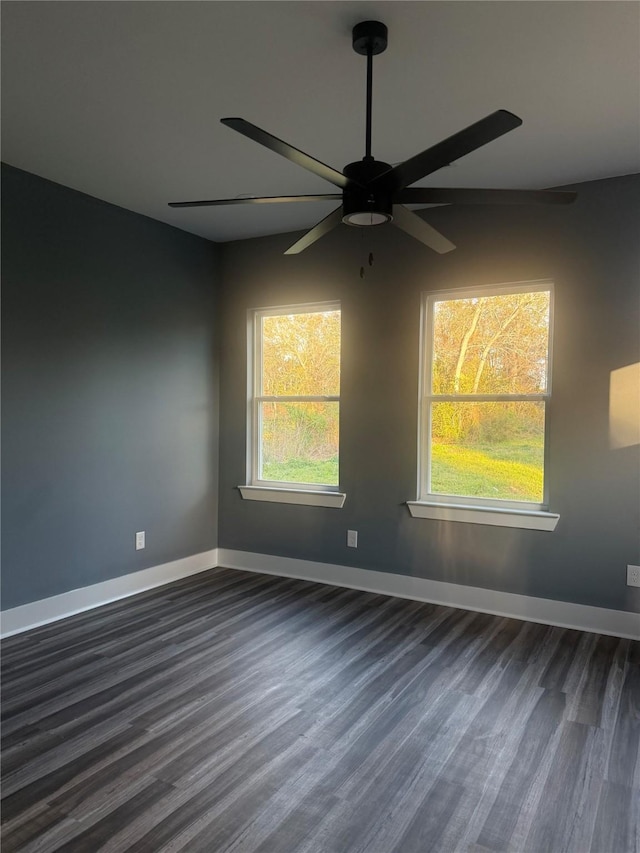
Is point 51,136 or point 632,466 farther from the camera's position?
point 632,466

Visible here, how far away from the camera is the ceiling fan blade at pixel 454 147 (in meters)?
1.63

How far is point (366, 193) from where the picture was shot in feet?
6.71

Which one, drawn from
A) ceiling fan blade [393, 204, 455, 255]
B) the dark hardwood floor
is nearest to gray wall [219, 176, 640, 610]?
the dark hardwood floor

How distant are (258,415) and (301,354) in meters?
0.64

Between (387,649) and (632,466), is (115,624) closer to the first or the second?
(387,649)

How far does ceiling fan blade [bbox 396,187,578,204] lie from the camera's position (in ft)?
6.70

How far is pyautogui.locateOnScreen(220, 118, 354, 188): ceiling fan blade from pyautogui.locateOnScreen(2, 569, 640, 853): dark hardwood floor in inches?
82.3

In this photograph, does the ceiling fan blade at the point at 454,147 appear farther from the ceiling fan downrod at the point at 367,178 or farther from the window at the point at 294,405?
the window at the point at 294,405

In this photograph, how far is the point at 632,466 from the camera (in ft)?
11.3

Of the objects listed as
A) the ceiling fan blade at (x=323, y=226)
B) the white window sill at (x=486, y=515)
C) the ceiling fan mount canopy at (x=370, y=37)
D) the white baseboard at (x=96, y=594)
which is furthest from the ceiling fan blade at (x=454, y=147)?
the white baseboard at (x=96, y=594)

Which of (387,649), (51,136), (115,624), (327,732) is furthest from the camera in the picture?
(115,624)

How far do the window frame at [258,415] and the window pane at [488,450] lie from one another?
0.88m

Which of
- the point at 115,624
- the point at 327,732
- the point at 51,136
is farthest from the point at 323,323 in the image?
the point at 327,732

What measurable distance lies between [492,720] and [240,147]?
9.88 ft
